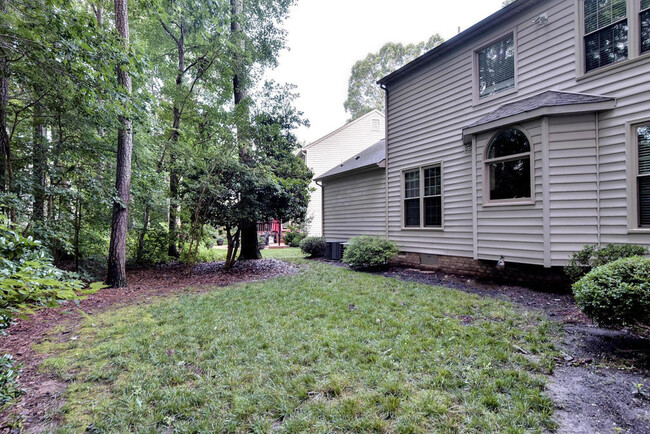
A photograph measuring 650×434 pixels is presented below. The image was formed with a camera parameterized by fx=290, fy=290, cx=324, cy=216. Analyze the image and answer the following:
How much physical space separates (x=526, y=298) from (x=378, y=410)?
4.19 meters

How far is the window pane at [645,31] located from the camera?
4547mm

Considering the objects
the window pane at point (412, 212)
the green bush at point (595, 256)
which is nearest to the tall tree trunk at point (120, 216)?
the window pane at point (412, 212)

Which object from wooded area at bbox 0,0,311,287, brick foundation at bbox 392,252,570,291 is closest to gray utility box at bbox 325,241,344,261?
wooded area at bbox 0,0,311,287

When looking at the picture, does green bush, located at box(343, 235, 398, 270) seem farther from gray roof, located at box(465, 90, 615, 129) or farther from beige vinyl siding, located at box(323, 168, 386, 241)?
gray roof, located at box(465, 90, 615, 129)

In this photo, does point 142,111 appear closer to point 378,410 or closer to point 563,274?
point 378,410

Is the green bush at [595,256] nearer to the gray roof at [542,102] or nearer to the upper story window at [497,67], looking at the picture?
the gray roof at [542,102]

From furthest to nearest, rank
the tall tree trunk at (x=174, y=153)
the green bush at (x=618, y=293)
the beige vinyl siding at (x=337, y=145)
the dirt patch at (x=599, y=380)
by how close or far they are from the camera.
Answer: the beige vinyl siding at (x=337, y=145), the tall tree trunk at (x=174, y=153), the green bush at (x=618, y=293), the dirt patch at (x=599, y=380)

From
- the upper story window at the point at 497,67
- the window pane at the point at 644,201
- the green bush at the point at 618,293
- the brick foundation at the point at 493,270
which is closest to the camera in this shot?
the green bush at the point at 618,293

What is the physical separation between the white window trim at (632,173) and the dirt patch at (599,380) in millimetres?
1825

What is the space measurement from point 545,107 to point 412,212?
13.2 feet

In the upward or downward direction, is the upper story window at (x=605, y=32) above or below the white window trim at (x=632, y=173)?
above

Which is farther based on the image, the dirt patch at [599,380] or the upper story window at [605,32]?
the upper story window at [605,32]

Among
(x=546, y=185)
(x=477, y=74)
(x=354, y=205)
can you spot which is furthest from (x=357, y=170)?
(x=546, y=185)

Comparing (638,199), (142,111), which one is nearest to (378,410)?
(638,199)
